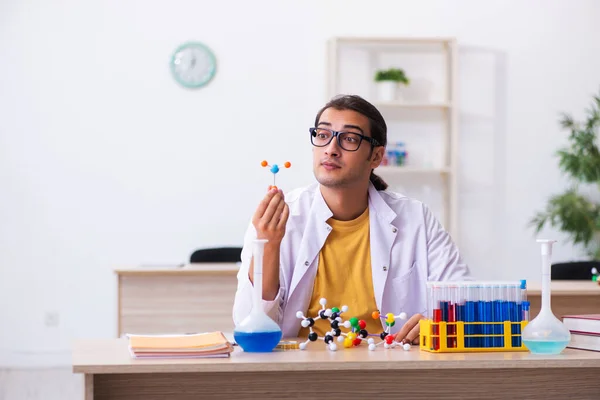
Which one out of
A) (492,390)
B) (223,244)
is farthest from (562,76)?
(492,390)

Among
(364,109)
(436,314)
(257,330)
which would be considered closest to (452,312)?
(436,314)

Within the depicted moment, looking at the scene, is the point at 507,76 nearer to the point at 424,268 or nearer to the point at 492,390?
the point at 424,268

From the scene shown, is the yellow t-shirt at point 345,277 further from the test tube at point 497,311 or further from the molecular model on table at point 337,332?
the test tube at point 497,311

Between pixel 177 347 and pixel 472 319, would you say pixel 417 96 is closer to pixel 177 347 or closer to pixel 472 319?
pixel 472 319

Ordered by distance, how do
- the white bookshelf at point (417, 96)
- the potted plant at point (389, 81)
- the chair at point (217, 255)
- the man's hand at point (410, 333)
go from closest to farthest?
the man's hand at point (410, 333)
the chair at point (217, 255)
the potted plant at point (389, 81)
the white bookshelf at point (417, 96)

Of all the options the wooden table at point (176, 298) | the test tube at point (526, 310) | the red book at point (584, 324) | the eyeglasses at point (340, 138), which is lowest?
the wooden table at point (176, 298)

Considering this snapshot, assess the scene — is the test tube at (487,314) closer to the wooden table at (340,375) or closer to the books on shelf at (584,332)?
the wooden table at (340,375)

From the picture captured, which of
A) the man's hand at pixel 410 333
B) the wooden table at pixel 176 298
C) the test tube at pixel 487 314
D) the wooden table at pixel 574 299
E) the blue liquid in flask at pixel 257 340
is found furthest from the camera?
the wooden table at pixel 176 298

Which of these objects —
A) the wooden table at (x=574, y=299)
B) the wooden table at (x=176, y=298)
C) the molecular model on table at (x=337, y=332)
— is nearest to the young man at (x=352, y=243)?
the molecular model on table at (x=337, y=332)

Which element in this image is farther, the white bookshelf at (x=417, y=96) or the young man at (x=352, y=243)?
the white bookshelf at (x=417, y=96)

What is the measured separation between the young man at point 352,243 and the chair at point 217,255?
1.97 meters

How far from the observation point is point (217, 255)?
15.3 feet

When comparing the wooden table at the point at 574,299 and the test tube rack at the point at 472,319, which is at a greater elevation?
the test tube rack at the point at 472,319

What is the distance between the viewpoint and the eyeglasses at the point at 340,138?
2.56 meters
